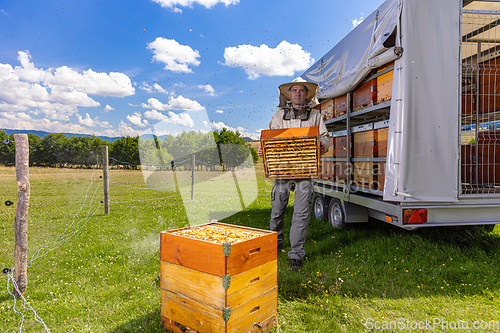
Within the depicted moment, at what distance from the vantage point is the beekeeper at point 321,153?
4699mm

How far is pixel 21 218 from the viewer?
3.95m

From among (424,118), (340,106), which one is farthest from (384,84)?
(340,106)

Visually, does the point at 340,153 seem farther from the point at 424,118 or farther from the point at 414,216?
the point at 414,216

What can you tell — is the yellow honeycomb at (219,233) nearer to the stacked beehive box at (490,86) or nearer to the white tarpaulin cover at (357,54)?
the white tarpaulin cover at (357,54)

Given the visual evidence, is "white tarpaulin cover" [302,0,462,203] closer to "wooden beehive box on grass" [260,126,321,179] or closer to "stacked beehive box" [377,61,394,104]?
"stacked beehive box" [377,61,394,104]

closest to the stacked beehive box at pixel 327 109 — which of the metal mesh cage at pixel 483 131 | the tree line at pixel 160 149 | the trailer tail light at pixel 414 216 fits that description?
the metal mesh cage at pixel 483 131

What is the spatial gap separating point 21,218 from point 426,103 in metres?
Answer: 5.96

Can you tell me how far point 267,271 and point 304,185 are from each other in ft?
6.88

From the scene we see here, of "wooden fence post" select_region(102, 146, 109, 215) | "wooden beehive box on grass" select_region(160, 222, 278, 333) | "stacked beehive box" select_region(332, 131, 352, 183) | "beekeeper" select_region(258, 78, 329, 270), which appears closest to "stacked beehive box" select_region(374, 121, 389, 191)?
"beekeeper" select_region(258, 78, 329, 270)

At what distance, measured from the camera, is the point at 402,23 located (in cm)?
411

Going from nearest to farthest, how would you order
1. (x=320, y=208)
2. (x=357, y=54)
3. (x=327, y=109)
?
(x=357, y=54) < (x=327, y=109) < (x=320, y=208)

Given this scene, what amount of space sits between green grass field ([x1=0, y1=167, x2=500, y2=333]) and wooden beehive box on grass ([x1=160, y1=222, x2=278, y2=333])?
0.43 metres

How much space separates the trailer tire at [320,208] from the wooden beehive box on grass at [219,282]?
5012 millimetres

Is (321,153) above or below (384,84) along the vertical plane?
below
